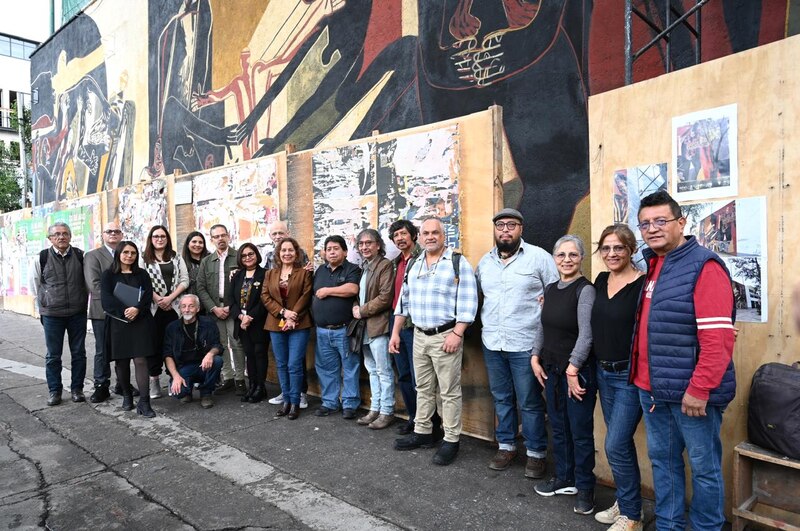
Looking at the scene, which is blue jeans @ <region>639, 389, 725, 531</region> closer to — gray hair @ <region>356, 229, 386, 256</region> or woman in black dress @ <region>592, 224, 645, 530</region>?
woman in black dress @ <region>592, 224, 645, 530</region>

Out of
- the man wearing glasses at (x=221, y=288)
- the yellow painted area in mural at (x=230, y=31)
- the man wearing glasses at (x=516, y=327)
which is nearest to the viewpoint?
the man wearing glasses at (x=516, y=327)

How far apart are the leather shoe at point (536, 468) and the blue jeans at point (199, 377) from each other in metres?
3.63

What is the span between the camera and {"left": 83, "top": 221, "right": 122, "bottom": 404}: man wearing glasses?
604 cm

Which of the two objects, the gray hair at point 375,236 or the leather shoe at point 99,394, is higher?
the gray hair at point 375,236

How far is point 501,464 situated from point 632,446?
119 cm

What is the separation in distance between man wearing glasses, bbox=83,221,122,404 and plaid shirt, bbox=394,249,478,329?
12.7 ft

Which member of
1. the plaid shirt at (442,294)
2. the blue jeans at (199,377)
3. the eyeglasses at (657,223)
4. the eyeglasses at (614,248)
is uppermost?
the eyeglasses at (657,223)

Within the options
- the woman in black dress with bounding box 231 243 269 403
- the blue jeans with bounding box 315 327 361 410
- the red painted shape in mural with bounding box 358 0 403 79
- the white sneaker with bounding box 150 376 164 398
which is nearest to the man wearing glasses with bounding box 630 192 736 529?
the blue jeans with bounding box 315 327 361 410

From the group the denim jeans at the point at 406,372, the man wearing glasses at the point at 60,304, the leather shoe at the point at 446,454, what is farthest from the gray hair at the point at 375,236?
the man wearing glasses at the point at 60,304

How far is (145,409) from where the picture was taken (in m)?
5.48

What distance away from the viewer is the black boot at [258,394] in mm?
5887

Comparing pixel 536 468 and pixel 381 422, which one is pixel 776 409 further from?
pixel 381 422

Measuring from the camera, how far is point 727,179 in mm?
Answer: 3111

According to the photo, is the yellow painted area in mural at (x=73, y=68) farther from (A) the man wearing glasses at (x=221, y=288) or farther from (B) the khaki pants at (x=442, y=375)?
(B) the khaki pants at (x=442, y=375)
